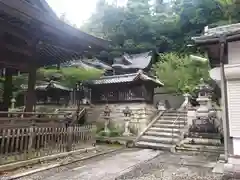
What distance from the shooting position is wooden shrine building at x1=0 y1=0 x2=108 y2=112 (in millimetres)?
4750

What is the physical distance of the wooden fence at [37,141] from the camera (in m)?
5.89

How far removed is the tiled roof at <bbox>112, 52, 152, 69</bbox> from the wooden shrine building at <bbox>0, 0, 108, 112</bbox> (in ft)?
46.8

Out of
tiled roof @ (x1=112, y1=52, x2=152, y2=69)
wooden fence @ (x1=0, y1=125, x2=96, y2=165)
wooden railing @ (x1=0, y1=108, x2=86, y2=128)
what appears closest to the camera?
wooden fence @ (x1=0, y1=125, x2=96, y2=165)

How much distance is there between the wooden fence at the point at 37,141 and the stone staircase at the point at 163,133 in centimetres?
376

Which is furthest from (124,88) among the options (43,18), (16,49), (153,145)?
(43,18)

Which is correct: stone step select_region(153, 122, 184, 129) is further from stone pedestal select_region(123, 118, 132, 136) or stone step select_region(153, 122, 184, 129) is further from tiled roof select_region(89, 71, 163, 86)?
tiled roof select_region(89, 71, 163, 86)

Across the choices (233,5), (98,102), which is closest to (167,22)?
(233,5)

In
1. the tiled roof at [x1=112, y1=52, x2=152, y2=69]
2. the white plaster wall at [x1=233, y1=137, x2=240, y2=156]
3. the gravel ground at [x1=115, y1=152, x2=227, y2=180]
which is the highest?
the tiled roof at [x1=112, y1=52, x2=152, y2=69]

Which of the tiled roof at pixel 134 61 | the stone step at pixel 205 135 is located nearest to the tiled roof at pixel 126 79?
the stone step at pixel 205 135

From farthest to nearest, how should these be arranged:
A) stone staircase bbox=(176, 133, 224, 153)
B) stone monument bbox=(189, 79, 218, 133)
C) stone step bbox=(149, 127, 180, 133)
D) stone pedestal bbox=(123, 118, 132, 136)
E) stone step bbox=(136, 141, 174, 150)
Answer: stone pedestal bbox=(123, 118, 132, 136), stone step bbox=(149, 127, 180, 133), stone monument bbox=(189, 79, 218, 133), stone step bbox=(136, 141, 174, 150), stone staircase bbox=(176, 133, 224, 153)

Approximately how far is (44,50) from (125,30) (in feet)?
71.1

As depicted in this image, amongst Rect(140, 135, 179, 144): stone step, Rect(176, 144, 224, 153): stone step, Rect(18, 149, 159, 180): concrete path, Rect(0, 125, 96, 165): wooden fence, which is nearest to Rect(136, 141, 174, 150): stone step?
Rect(140, 135, 179, 144): stone step

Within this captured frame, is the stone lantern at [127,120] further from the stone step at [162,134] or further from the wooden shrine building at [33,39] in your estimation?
the wooden shrine building at [33,39]

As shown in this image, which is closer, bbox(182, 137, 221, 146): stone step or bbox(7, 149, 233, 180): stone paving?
bbox(7, 149, 233, 180): stone paving
